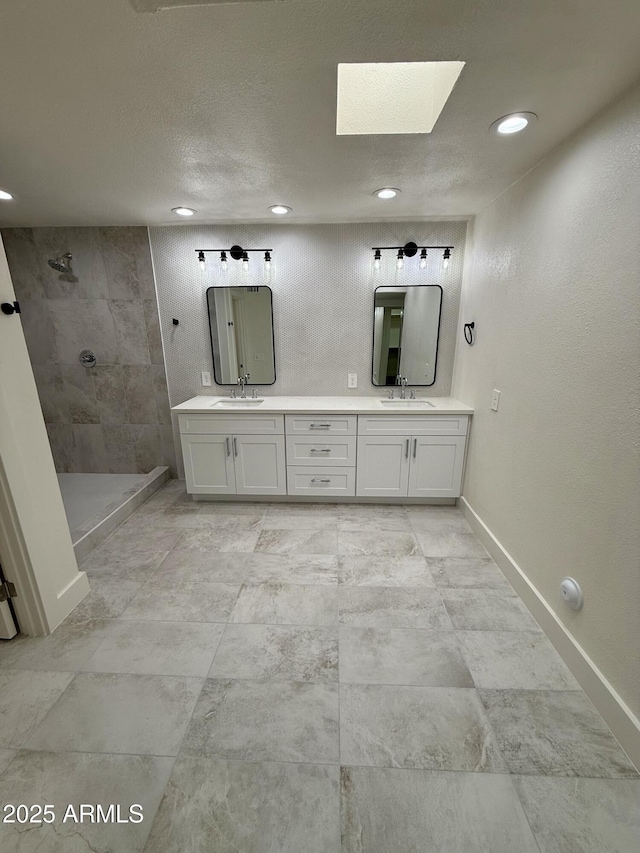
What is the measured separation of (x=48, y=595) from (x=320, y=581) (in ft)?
4.53

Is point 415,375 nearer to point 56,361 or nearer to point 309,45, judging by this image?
point 309,45

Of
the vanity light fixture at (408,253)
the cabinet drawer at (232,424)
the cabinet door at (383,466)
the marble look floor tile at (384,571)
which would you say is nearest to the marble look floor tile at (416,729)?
the marble look floor tile at (384,571)

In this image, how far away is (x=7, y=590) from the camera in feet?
5.09

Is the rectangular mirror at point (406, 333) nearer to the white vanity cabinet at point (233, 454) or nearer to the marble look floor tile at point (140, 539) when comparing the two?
the white vanity cabinet at point (233, 454)

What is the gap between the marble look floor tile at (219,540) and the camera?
7.48 feet

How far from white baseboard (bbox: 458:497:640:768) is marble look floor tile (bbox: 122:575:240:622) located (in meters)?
1.58

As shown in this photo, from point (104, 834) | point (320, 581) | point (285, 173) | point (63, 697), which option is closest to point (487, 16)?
point (285, 173)

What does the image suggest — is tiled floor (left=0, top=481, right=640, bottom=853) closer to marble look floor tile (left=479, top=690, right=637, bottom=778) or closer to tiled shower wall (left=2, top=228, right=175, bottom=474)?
marble look floor tile (left=479, top=690, right=637, bottom=778)

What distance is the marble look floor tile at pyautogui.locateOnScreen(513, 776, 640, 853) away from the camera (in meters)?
0.94

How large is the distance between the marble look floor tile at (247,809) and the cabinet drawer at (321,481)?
1.79 m

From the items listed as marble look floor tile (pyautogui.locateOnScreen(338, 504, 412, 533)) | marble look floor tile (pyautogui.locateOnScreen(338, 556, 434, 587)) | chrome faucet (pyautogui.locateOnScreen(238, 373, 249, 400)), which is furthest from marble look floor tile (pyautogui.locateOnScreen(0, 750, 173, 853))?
chrome faucet (pyautogui.locateOnScreen(238, 373, 249, 400))

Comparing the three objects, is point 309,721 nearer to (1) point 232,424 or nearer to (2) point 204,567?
(2) point 204,567

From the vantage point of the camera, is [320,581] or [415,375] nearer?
[320,581]

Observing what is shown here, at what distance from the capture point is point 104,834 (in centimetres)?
96
